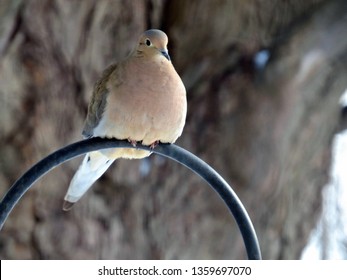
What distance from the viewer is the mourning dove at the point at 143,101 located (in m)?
2.19

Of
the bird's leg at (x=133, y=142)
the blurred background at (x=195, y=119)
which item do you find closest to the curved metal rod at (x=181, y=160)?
the bird's leg at (x=133, y=142)

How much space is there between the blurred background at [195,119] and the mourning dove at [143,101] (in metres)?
1.06

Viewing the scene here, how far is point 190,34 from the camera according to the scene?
11.8ft

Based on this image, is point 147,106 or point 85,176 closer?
point 147,106

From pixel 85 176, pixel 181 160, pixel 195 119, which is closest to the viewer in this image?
pixel 181 160

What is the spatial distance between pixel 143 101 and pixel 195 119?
139 centimetres

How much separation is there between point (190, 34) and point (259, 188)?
83 cm

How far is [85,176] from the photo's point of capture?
7.82 ft

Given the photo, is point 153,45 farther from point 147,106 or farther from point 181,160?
point 181,160

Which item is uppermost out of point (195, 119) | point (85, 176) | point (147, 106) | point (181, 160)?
point (195, 119)

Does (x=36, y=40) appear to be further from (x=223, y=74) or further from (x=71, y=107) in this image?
(x=223, y=74)

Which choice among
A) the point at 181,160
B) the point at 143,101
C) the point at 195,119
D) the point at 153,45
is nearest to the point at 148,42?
the point at 153,45

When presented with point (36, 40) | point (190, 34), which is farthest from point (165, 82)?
point (190, 34)

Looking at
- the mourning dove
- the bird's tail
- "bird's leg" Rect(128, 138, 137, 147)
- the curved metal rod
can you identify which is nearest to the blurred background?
the bird's tail
